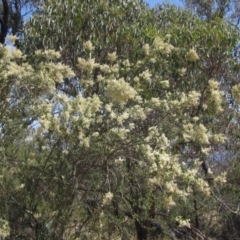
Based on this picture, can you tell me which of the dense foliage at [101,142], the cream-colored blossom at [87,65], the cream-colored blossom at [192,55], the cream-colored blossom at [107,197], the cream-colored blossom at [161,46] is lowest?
the cream-colored blossom at [107,197]

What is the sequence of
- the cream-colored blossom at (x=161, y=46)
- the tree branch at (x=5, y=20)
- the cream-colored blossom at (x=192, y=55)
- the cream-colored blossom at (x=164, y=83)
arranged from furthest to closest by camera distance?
the tree branch at (x=5, y=20) → the cream-colored blossom at (x=192, y=55) → the cream-colored blossom at (x=161, y=46) → the cream-colored blossom at (x=164, y=83)

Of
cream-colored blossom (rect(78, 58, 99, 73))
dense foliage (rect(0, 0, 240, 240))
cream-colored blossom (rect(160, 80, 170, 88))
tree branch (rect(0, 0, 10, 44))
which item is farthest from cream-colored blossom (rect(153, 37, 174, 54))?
tree branch (rect(0, 0, 10, 44))

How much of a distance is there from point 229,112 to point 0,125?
3479 millimetres

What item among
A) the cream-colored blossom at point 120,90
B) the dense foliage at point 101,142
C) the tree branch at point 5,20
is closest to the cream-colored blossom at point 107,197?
the dense foliage at point 101,142

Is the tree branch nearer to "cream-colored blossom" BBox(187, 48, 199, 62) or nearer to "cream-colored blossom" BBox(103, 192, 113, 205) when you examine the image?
"cream-colored blossom" BBox(187, 48, 199, 62)

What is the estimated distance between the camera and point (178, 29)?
7.64 metres

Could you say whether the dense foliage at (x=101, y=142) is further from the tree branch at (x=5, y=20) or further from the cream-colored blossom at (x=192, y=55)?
the tree branch at (x=5, y=20)

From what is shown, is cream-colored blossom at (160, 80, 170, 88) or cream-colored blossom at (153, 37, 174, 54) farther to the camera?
cream-colored blossom at (153, 37, 174, 54)

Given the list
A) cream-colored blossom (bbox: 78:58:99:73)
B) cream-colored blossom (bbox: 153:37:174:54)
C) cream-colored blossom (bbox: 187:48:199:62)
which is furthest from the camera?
cream-colored blossom (bbox: 187:48:199:62)

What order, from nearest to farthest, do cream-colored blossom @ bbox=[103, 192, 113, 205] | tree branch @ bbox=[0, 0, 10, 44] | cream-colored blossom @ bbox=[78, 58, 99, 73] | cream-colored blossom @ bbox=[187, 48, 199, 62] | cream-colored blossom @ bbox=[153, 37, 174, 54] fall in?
cream-colored blossom @ bbox=[103, 192, 113, 205], cream-colored blossom @ bbox=[78, 58, 99, 73], cream-colored blossom @ bbox=[153, 37, 174, 54], cream-colored blossom @ bbox=[187, 48, 199, 62], tree branch @ bbox=[0, 0, 10, 44]

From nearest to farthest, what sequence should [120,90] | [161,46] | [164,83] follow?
[120,90], [164,83], [161,46]

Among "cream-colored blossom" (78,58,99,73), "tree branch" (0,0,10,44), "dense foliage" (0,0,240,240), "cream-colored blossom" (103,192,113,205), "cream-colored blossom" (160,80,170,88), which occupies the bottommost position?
"cream-colored blossom" (103,192,113,205)

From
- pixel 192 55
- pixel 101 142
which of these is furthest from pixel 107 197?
pixel 192 55

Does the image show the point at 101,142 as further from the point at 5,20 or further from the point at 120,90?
the point at 5,20
